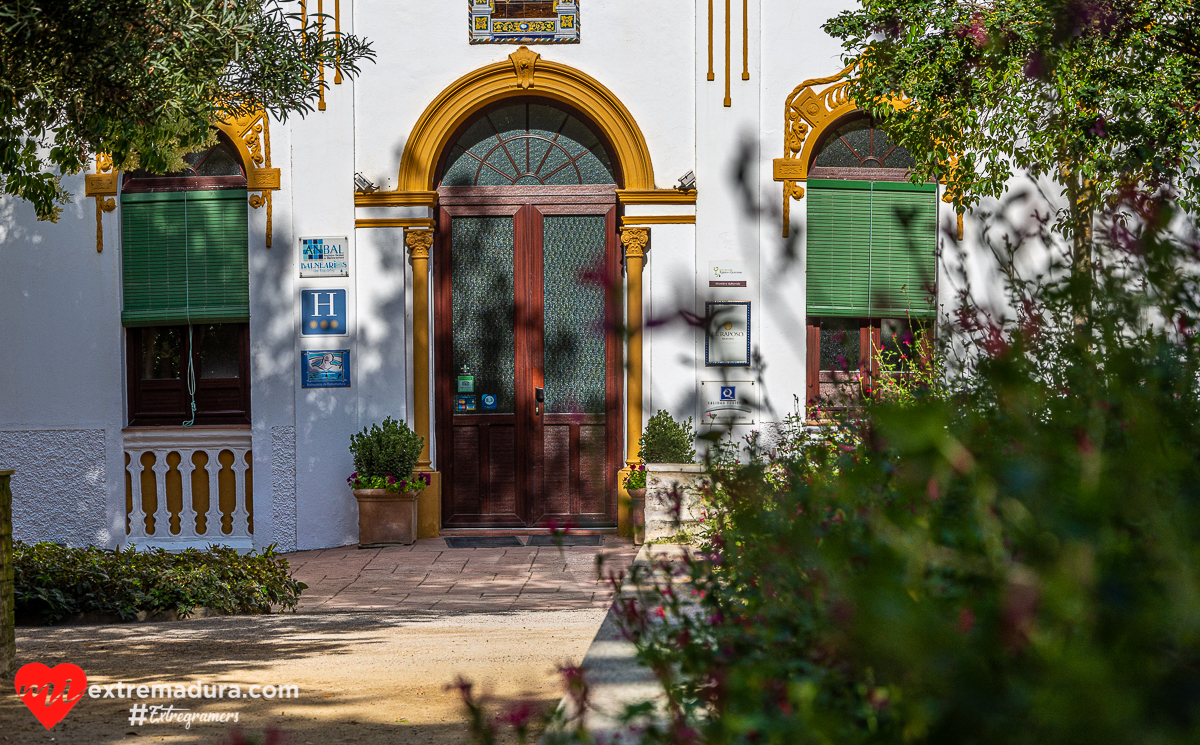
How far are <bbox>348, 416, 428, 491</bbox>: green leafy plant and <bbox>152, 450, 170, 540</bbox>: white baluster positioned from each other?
1.87 m

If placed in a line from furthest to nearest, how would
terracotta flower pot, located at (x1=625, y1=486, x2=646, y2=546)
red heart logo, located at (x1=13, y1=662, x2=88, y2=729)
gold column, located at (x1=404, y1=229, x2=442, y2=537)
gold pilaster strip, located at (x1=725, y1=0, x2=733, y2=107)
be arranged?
gold column, located at (x1=404, y1=229, x2=442, y2=537)
gold pilaster strip, located at (x1=725, y1=0, x2=733, y2=107)
terracotta flower pot, located at (x1=625, y1=486, x2=646, y2=546)
red heart logo, located at (x1=13, y1=662, x2=88, y2=729)

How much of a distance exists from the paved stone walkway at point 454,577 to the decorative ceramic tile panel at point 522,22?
4.43 meters

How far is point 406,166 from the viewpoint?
881 cm

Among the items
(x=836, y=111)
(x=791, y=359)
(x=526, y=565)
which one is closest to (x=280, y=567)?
(x=526, y=565)

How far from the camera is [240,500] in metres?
9.02

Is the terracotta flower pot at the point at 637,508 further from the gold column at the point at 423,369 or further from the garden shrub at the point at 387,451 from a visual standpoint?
the garden shrub at the point at 387,451

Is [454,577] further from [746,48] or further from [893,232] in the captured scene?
[746,48]

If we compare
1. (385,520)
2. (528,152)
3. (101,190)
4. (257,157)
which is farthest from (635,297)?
(101,190)

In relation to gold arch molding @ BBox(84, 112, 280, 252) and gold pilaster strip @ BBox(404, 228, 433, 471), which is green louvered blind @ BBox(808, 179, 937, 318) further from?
gold arch molding @ BBox(84, 112, 280, 252)

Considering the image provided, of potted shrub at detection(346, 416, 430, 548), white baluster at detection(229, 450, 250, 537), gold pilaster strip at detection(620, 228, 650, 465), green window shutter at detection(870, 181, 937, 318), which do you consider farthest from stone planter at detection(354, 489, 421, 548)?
green window shutter at detection(870, 181, 937, 318)

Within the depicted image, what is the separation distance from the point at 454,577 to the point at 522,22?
4.89 metres

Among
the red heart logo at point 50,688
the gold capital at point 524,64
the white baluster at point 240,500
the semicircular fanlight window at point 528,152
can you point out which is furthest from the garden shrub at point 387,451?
the red heart logo at point 50,688

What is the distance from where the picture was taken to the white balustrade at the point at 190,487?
9.00 m

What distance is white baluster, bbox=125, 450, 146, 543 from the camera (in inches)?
356
